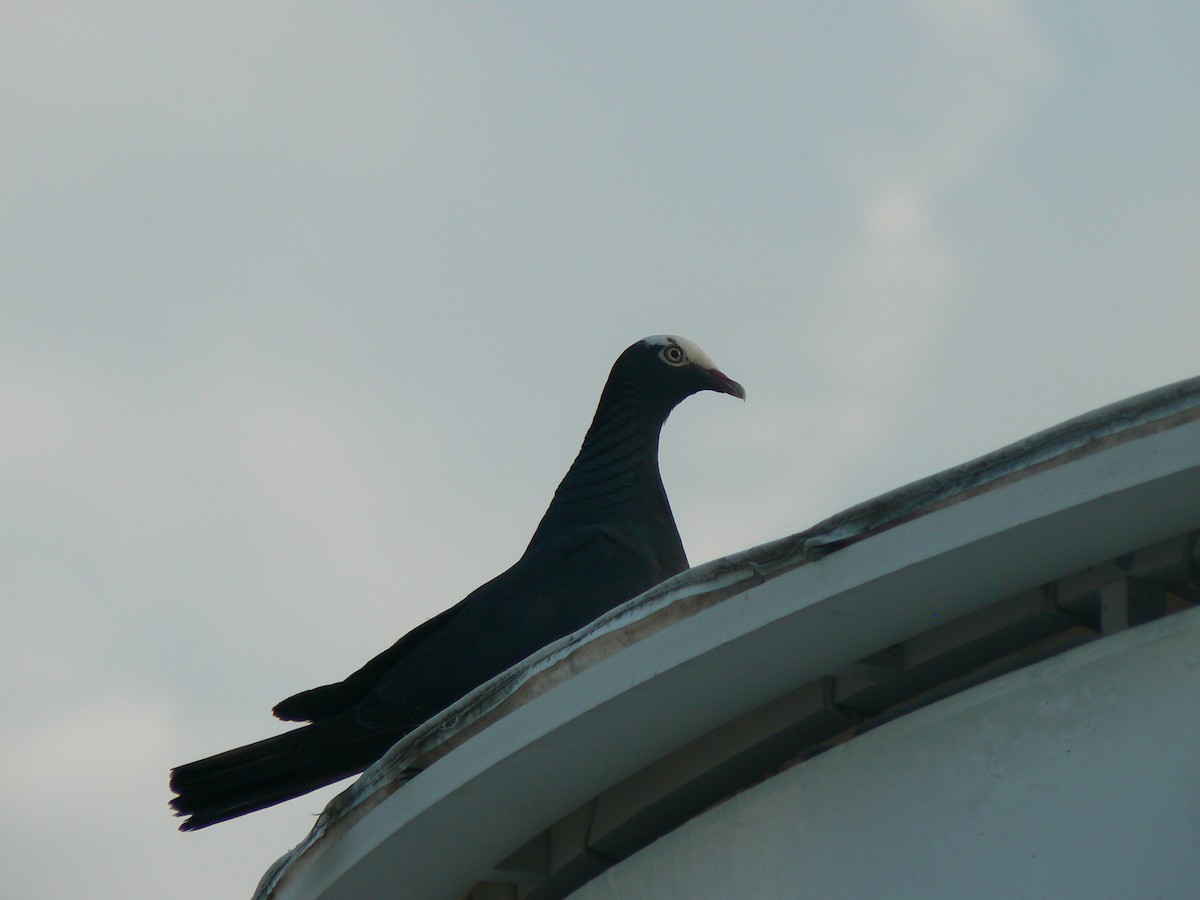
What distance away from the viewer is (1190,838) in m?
2.98

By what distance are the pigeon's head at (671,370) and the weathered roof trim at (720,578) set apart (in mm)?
3552

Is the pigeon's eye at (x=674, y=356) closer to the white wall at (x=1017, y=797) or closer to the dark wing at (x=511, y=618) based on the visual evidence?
the dark wing at (x=511, y=618)

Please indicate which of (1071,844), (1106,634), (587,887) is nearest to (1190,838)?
(1071,844)

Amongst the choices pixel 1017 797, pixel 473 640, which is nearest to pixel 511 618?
pixel 473 640

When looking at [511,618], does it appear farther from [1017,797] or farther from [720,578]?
[1017,797]

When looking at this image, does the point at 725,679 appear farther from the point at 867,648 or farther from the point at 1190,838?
the point at 1190,838

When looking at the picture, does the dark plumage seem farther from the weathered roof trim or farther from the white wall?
the white wall

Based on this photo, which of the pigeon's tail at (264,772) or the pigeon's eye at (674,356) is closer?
the pigeon's tail at (264,772)

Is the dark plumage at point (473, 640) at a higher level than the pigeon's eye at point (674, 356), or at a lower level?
lower

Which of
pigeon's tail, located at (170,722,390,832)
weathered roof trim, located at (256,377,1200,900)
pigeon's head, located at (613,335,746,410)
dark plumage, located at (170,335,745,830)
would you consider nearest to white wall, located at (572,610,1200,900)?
weathered roof trim, located at (256,377,1200,900)

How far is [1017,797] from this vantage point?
3.21 meters

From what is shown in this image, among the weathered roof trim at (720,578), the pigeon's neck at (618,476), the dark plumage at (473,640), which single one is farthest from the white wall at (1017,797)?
the pigeon's neck at (618,476)

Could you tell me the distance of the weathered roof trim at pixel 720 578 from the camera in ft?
9.80

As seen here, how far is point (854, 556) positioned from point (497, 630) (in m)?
3.06
